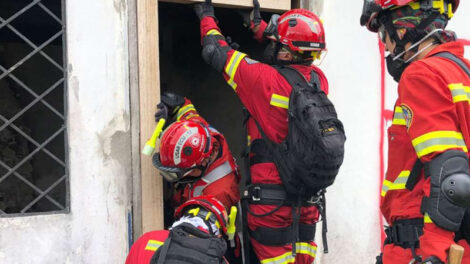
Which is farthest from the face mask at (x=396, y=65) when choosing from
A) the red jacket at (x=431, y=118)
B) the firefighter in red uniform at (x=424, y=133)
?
the red jacket at (x=431, y=118)

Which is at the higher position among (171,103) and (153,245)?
(171,103)

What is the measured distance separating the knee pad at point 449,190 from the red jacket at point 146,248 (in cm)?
109

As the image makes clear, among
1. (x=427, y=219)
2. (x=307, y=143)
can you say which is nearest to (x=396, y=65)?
(x=307, y=143)

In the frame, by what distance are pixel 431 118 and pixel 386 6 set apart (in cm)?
61

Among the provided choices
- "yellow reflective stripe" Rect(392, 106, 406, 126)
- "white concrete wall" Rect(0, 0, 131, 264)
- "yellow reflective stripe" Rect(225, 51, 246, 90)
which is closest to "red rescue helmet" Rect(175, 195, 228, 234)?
"white concrete wall" Rect(0, 0, 131, 264)

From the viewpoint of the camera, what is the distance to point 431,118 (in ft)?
5.60

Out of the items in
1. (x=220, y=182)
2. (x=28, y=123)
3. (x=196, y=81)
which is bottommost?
(x=28, y=123)

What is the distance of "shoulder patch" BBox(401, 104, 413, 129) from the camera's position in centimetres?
179

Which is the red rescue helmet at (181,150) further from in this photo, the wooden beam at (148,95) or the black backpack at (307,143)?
the black backpack at (307,143)

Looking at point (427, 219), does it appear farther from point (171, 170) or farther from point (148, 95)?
point (148, 95)

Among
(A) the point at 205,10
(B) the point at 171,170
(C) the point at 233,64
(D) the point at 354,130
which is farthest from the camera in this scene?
(D) the point at 354,130

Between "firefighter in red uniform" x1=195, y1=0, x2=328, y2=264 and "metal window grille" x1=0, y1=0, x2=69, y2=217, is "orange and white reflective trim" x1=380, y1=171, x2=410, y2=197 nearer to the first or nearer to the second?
"firefighter in red uniform" x1=195, y1=0, x2=328, y2=264

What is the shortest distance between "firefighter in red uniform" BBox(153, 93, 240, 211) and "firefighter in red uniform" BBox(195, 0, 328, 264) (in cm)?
17

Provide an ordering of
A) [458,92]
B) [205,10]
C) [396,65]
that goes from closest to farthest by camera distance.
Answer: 1. [458,92]
2. [396,65]
3. [205,10]
